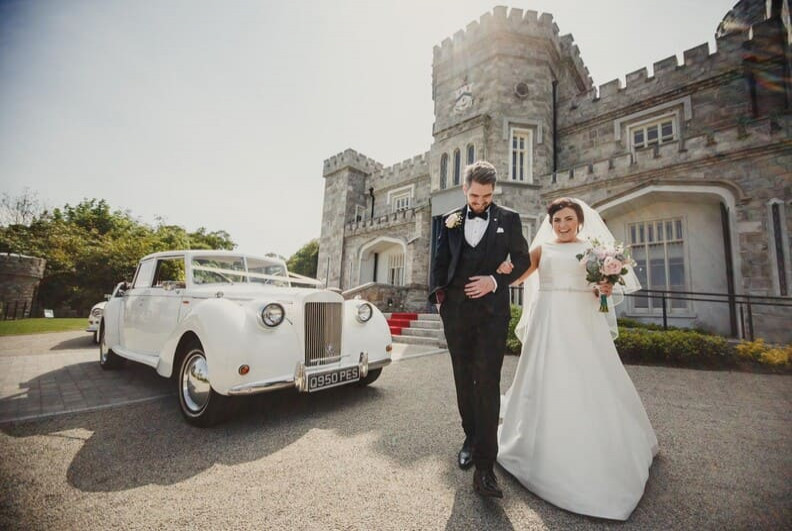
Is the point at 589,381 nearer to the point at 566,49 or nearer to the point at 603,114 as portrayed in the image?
the point at 603,114

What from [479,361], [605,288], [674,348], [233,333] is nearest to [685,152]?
[674,348]

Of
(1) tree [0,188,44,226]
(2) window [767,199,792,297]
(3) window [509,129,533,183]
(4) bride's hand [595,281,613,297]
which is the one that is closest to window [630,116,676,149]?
(3) window [509,129,533,183]

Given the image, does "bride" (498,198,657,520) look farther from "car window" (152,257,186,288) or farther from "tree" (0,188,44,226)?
"tree" (0,188,44,226)

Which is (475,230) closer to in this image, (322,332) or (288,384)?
(322,332)

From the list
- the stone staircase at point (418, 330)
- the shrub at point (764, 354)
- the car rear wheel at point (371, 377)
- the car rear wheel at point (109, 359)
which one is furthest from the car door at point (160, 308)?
the shrub at point (764, 354)

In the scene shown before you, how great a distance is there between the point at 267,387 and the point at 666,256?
10731 millimetres

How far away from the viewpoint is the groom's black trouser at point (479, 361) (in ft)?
5.98

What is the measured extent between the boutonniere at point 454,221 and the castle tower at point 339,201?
50.5 feet

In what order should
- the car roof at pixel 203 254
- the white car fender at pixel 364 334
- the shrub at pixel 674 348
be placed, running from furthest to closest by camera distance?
the shrub at pixel 674 348 < the car roof at pixel 203 254 < the white car fender at pixel 364 334

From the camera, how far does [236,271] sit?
14.0 ft

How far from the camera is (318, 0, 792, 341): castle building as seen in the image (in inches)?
276

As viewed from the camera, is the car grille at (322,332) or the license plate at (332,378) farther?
the car grille at (322,332)

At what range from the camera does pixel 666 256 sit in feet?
28.5

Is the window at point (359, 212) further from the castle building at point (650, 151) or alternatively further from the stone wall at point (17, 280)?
the stone wall at point (17, 280)
